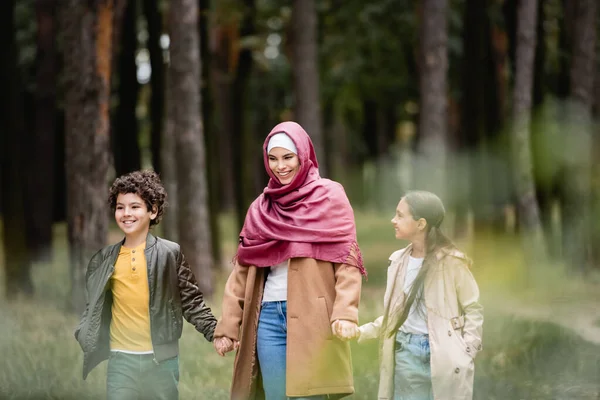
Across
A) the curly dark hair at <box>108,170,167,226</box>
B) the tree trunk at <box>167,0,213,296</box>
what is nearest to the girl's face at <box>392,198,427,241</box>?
the curly dark hair at <box>108,170,167,226</box>

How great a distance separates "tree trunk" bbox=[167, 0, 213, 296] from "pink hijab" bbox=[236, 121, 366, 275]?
26.8ft

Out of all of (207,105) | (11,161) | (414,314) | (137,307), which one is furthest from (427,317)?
(207,105)

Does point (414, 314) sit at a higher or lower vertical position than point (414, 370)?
Result: higher

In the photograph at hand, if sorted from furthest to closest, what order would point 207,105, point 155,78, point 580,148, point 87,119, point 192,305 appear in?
point 207,105 < point 155,78 < point 580,148 < point 87,119 < point 192,305

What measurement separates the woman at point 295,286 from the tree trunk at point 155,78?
11007 mm

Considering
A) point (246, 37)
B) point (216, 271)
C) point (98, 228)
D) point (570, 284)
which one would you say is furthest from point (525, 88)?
point (98, 228)

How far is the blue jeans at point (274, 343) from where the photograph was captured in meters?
4.64

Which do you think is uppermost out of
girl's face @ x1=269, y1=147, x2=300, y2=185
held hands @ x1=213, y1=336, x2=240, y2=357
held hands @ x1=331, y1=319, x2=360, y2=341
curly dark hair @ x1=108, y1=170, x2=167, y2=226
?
girl's face @ x1=269, y1=147, x2=300, y2=185

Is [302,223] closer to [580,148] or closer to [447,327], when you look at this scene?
[447,327]

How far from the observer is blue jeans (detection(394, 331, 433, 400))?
4.65 meters

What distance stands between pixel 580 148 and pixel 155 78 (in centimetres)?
730

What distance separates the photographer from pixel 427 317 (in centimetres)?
465

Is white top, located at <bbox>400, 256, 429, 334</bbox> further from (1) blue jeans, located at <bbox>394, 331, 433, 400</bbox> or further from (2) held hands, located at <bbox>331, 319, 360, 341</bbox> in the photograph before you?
(2) held hands, located at <bbox>331, 319, 360, 341</bbox>

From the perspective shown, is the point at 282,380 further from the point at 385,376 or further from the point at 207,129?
the point at 207,129
